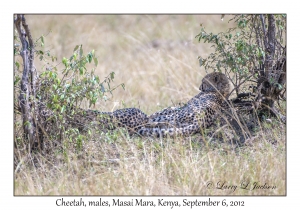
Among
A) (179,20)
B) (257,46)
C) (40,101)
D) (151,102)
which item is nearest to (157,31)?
(179,20)

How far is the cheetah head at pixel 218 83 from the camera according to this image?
8172 mm

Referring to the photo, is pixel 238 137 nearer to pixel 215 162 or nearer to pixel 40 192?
pixel 215 162

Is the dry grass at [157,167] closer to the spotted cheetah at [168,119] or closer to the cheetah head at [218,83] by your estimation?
the spotted cheetah at [168,119]

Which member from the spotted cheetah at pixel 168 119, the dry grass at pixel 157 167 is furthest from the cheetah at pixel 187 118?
the dry grass at pixel 157 167

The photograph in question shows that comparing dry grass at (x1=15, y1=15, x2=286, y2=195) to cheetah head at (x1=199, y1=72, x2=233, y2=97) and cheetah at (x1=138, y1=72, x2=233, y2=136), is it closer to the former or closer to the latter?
cheetah at (x1=138, y1=72, x2=233, y2=136)

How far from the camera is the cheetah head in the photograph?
8.17m

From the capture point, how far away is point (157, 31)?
1473 centimetres

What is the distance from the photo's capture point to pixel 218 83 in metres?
8.27

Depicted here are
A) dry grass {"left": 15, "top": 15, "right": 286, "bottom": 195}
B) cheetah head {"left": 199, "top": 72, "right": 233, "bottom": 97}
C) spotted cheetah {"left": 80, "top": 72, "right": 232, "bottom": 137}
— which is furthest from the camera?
cheetah head {"left": 199, "top": 72, "right": 233, "bottom": 97}
